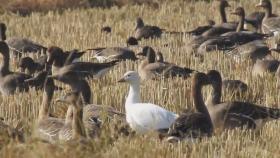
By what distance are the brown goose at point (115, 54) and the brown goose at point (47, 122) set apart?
16.9ft

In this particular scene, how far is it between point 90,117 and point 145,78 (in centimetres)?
466

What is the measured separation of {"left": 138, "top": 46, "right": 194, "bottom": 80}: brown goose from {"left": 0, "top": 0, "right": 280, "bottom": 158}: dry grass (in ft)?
1.29

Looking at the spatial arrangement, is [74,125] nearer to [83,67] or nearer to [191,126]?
[191,126]

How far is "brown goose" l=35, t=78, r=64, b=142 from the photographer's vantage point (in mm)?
10273

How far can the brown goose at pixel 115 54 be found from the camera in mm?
16953

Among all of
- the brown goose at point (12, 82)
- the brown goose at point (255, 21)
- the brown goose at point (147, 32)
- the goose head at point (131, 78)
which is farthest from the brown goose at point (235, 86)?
the brown goose at point (255, 21)

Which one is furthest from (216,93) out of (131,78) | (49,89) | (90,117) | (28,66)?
(28,66)

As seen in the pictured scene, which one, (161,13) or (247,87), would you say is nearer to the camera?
(247,87)

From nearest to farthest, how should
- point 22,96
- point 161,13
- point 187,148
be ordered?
1. point 187,148
2. point 22,96
3. point 161,13

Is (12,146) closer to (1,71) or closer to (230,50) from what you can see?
(1,71)

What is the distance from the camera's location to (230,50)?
17391 mm

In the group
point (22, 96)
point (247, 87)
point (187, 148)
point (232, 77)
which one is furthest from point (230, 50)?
point (187, 148)

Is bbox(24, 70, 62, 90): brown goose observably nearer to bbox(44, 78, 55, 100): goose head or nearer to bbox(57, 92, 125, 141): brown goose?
bbox(44, 78, 55, 100): goose head

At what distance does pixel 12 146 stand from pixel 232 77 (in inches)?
294
